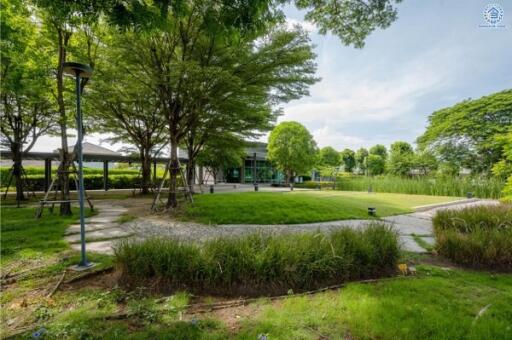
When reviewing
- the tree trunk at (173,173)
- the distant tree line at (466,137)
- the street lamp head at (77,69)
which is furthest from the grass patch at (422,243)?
the distant tree line at (466,137)

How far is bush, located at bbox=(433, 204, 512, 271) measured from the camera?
366 centimetres

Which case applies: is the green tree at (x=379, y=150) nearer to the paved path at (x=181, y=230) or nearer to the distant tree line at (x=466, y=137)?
the distant tree line at (x=466, y=137)

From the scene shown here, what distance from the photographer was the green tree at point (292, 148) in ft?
83.4

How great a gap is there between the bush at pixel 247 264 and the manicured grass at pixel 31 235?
88.9 inches

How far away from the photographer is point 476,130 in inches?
813

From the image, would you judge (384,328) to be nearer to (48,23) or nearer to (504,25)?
(504,25)

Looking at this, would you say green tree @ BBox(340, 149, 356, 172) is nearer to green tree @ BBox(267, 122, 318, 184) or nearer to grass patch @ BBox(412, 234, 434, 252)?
green tree @ BBox(267, 122, 318, 184)

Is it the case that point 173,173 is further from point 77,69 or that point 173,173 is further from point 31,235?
point 77,69

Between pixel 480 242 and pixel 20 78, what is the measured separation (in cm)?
1252

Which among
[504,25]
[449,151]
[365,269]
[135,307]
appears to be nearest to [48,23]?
[135,307]

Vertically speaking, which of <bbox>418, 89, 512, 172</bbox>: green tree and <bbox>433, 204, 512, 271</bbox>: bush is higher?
<bbox>418, 89, 512, 172</bbox>: green tree

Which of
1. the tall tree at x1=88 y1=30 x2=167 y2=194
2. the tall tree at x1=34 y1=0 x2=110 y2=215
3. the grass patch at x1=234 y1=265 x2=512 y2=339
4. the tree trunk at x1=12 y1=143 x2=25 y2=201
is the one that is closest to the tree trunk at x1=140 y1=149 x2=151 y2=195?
the tall tree at x1=88 y1=30 x2=167 y2=194

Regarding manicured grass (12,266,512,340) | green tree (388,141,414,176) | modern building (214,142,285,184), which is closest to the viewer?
manicured grass (12,266,512,340)

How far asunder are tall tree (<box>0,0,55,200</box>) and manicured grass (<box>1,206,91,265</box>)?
4261 millimetres
